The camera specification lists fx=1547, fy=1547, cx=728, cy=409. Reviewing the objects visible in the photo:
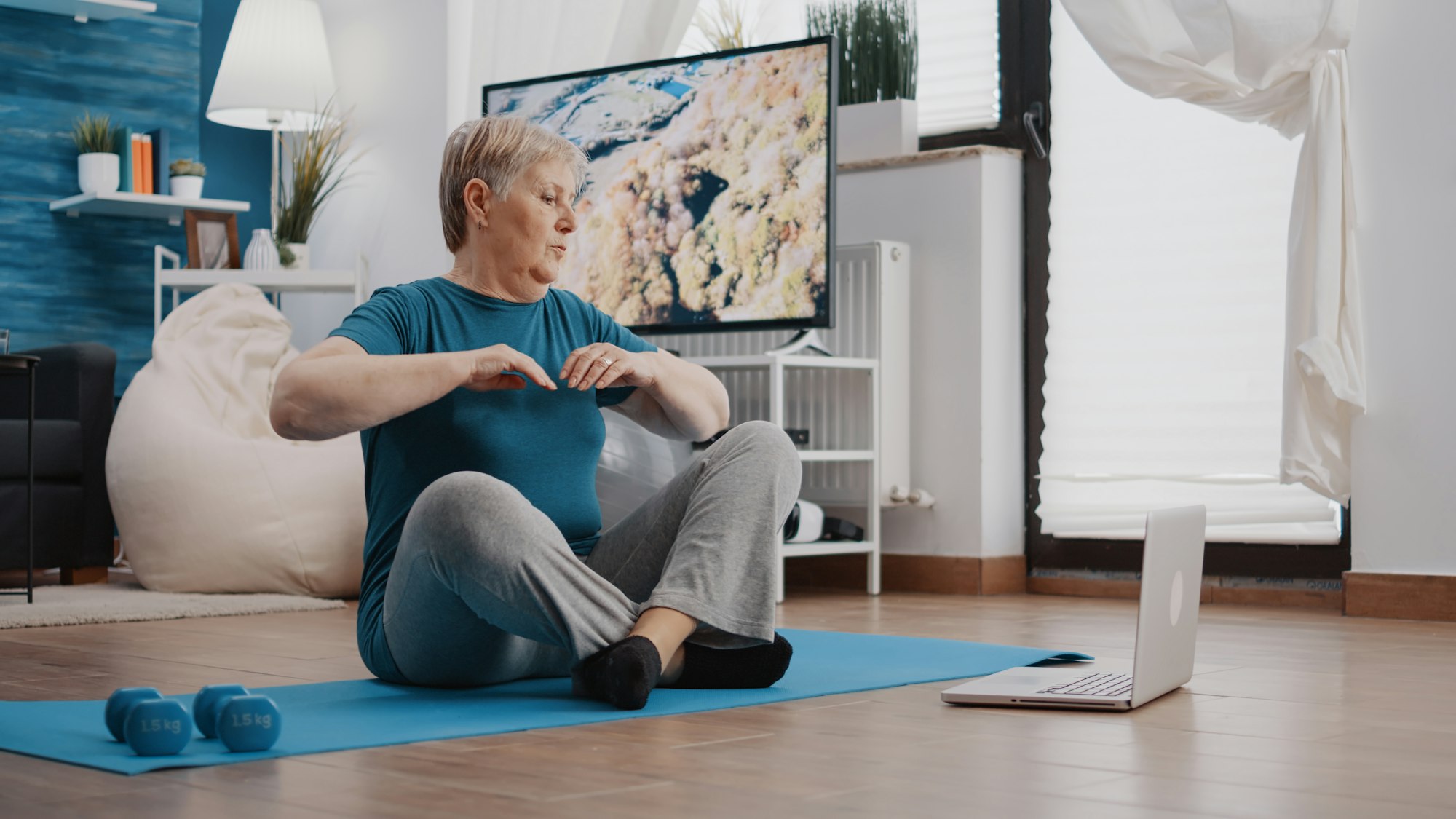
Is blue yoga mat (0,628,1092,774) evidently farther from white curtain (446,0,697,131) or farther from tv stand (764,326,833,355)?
white curtain (446,0,697,131)

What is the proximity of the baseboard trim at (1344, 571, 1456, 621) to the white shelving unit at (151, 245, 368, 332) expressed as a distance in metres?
2.79

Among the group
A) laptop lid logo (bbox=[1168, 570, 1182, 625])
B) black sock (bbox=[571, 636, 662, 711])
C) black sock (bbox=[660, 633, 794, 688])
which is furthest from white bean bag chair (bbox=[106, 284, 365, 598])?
laptop lid logo (bbox=[1168, 570, 1182, 625])

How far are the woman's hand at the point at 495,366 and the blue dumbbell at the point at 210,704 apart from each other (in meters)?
0.41

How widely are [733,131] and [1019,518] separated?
120 cm

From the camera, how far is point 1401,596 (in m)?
3.09

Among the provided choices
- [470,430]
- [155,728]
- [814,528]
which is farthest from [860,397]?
[155,728]

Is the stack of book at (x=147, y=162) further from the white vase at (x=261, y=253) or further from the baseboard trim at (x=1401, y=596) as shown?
the baseboard trim at (x=1401, y=596)

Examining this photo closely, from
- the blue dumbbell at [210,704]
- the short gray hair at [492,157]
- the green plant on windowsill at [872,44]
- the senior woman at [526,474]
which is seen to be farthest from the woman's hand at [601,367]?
the green plant on windowsill at [872,44]

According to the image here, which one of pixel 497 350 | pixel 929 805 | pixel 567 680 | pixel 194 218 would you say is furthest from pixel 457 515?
pixel 194 218

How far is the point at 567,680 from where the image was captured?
6.57ft

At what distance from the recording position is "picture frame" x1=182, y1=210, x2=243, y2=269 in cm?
472

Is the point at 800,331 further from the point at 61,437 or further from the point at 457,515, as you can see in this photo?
the point at 457,515

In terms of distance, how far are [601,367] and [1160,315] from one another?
7.30 feet

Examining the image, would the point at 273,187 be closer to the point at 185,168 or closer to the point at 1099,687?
the point at 185,168
